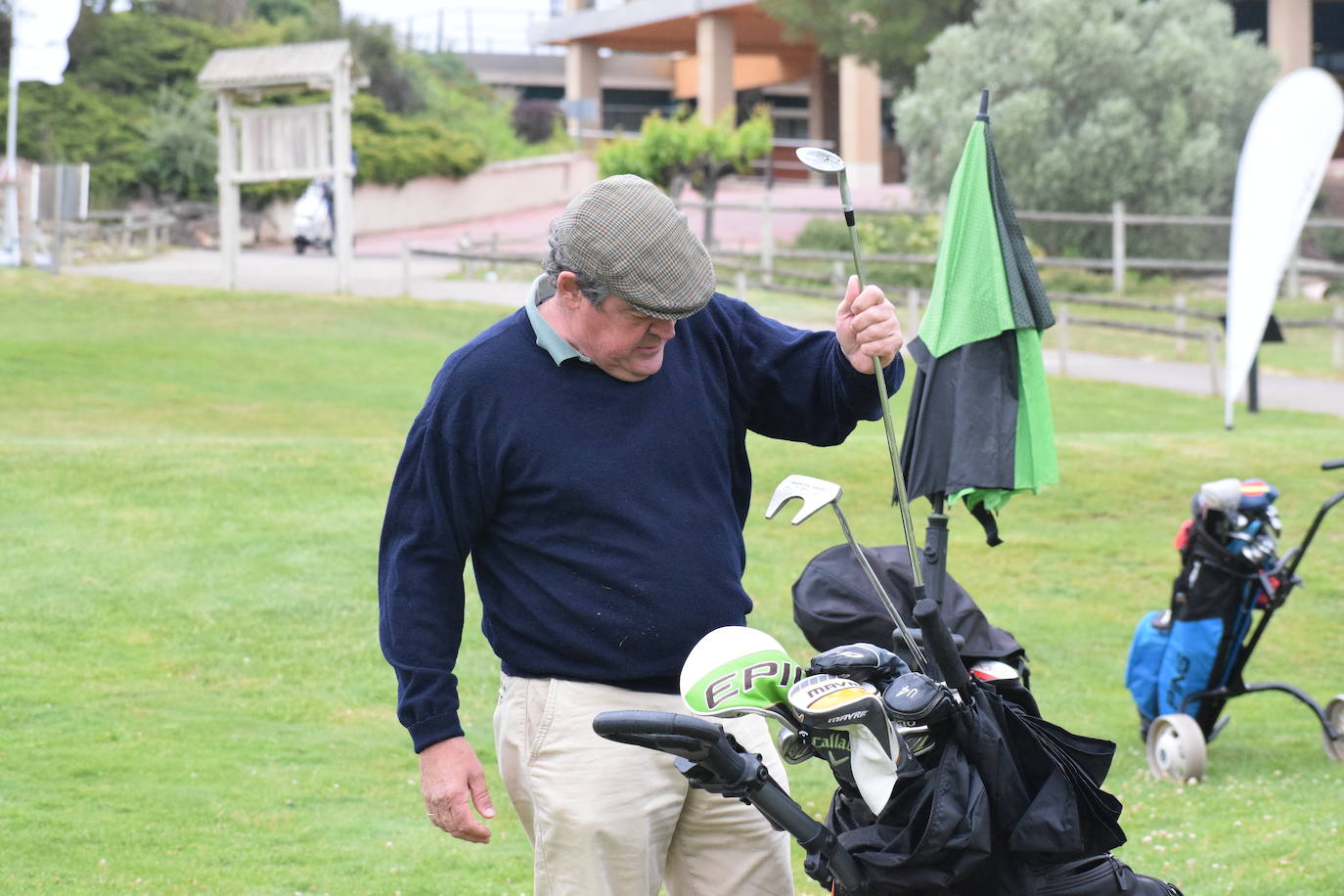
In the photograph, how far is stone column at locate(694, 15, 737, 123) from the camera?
45469 millimetres

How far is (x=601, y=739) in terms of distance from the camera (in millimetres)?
3203

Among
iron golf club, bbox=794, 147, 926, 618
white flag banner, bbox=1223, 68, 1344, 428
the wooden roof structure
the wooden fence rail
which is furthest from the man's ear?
the wooden fence rail

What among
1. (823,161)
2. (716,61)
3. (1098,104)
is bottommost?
(823,161)

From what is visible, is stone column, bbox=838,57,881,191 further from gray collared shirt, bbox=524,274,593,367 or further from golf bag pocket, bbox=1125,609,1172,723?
gray collared shirt, bbox=524,274,593,367

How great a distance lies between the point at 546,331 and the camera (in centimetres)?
323

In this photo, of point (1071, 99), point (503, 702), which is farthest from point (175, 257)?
point (503, 702)

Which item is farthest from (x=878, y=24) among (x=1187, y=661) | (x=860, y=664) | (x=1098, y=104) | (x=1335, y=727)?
(x=860, y=664)

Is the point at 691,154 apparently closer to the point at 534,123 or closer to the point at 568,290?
the point at 534,123

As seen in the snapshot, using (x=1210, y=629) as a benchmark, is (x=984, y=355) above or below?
above

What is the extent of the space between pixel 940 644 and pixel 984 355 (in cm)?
205

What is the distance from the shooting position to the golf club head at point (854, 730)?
270cm

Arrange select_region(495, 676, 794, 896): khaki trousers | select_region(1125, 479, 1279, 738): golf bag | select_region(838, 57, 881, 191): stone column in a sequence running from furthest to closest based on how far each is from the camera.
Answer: select_region(838, 57, 881, 191): stone column < select_region(1125, 479, 1279, 738): golf bag < select_region(495, 676, 794, 896): khaki trousers

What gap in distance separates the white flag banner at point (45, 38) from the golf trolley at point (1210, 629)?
19.4 metres

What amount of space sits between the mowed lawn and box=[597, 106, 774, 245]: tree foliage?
1645 cm
